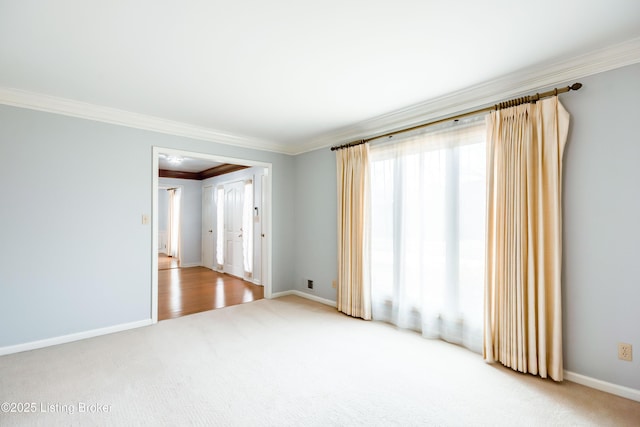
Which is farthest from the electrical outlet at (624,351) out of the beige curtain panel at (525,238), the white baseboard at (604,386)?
the beige curtain panel at (525,238)

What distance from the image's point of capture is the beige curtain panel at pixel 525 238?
233 centimetres

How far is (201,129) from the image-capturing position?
158 inches

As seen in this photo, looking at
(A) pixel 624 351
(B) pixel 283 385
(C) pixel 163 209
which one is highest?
(C) pixel 163 209

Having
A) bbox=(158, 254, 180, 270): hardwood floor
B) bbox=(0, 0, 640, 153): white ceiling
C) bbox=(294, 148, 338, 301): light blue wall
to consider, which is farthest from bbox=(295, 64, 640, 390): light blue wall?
bbox=(158, 254, 180, 270): hardwood floor

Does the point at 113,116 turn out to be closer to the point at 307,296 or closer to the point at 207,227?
the point at 307,296

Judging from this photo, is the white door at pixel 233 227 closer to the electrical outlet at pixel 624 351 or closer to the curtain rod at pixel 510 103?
the curtain rod at pixel 510 103

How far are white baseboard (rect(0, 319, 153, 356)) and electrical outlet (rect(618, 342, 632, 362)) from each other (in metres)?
4.62

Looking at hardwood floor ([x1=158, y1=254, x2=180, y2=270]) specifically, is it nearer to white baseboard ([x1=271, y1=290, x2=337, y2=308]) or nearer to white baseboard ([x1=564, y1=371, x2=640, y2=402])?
white baseboard ([x1=271, y1=290, x2=337, y2=308])

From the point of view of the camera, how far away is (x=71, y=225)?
3141 mm

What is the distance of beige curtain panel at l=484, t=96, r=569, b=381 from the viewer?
233cm

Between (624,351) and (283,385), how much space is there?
2.57 meters

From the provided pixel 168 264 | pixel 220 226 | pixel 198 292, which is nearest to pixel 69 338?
pixel 198 292

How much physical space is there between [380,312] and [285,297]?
5.96ft

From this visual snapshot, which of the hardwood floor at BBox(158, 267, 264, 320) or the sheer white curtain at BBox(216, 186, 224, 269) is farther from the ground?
the sheer white curtain at BBox(216, 186, 224, 269)
